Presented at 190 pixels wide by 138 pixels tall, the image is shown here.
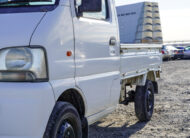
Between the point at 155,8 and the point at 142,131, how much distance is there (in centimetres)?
1462

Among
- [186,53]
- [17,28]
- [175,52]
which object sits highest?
[17,28]

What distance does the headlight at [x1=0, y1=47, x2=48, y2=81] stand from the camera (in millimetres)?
2740

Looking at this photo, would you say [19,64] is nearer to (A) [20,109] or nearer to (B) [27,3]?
(A) [20,109]

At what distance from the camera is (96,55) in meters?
3.82

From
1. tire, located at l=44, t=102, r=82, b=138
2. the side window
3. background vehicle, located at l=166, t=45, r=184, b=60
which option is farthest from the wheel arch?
background vehicle, located at l=166, t=45, r=184, b=60

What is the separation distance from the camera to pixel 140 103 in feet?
19.4

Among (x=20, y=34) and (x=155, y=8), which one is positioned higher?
(x=155, y=8)

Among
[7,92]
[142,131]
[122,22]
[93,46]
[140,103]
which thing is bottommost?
[142,131]

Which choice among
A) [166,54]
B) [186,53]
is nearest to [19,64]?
[166,54]

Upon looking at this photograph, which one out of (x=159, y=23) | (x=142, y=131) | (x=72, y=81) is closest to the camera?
(x=72, y=81)

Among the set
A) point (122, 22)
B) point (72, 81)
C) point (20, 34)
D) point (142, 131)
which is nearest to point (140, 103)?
point (142, 131)

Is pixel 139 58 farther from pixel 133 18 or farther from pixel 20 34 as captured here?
pixel 133 18

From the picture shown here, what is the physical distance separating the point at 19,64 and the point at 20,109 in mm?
374

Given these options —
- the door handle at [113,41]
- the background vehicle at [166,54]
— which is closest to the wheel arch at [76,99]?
the door handle at [113,41]
